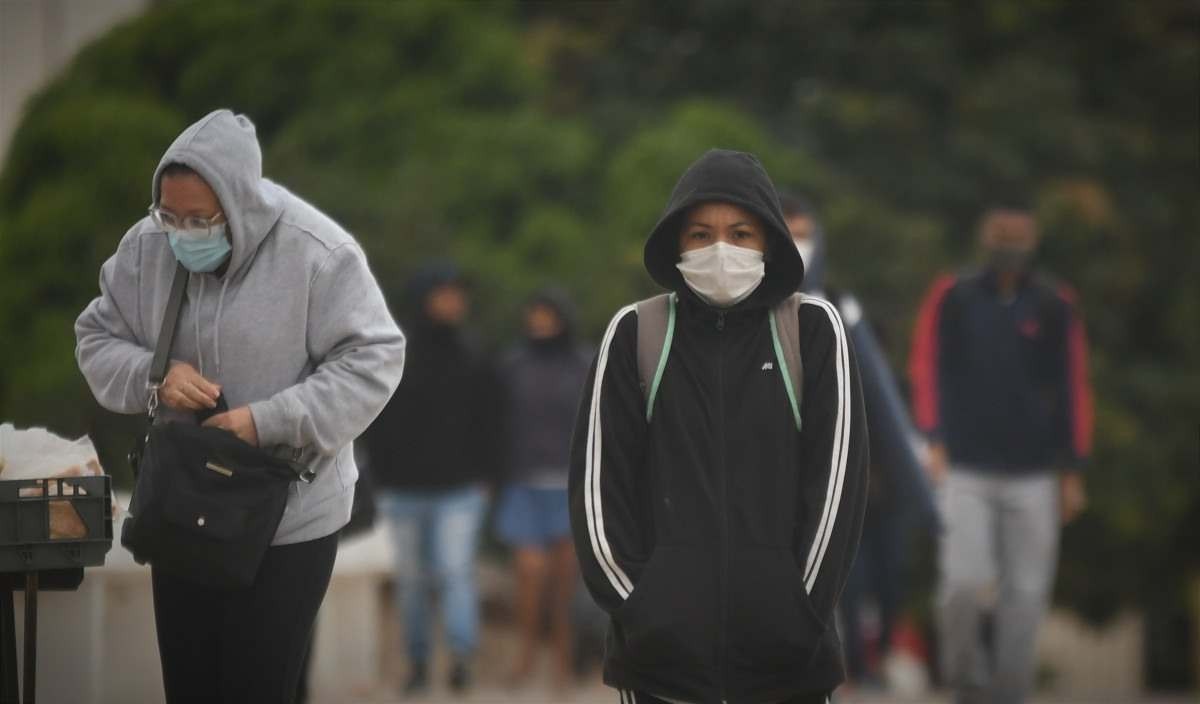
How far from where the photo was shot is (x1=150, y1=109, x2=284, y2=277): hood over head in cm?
476

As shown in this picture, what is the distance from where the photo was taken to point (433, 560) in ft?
35.3

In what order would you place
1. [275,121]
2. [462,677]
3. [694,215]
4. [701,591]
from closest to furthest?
[701,591]
[694,215]
[462,677]
[275,121]

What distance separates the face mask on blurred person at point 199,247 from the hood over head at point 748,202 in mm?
1130

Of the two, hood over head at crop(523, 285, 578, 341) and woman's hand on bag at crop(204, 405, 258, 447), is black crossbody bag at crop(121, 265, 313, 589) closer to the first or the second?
Answer: woman's hand on bag at crop(204, 405, 258, 447)

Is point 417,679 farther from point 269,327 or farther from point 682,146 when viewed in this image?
point 682,146

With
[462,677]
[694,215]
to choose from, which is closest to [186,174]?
[694,215]

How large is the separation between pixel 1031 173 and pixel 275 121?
7.80 meters

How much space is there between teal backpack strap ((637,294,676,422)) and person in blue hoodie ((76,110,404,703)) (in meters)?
0.74

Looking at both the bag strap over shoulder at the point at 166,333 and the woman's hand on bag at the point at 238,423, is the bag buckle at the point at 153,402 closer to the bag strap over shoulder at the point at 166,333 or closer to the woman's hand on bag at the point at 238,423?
the bag strap over shoulder at the point at 166,333

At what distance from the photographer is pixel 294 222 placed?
4965 millimetres

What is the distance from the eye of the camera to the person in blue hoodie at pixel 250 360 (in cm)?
478

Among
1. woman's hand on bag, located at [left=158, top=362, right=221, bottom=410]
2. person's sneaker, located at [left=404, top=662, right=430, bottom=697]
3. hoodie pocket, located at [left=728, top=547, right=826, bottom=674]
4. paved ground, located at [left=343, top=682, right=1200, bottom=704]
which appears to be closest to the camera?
hoodie pocket, located at [left=728, top=547, right=826, bottom=674]

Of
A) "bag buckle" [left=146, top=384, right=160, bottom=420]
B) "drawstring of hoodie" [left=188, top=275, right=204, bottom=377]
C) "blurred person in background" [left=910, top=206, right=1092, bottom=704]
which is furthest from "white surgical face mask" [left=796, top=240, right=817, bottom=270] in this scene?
"bag buckle" [left=146, top=384, right=160, bottom=420]

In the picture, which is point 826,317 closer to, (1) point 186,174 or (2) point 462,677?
(1) point 186,174
